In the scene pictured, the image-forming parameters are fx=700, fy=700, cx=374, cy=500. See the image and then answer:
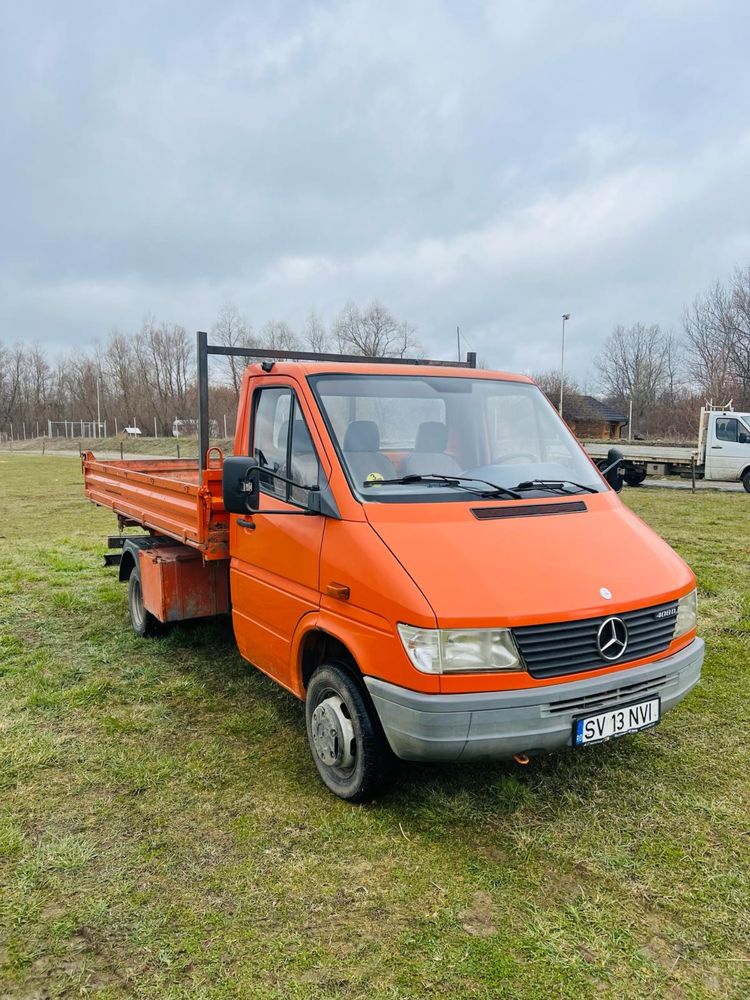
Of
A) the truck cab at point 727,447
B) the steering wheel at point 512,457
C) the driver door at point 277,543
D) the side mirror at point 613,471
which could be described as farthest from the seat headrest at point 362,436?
the truck cab at point 727,447

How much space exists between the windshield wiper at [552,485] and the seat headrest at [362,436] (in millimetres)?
820

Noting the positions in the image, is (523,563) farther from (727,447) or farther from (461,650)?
(727,447)

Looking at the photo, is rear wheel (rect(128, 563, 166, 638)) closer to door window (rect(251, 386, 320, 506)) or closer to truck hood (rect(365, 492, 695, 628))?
door window (rect(251, 386, 320, 506))

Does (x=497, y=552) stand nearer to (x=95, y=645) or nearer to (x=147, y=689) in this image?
(x=147, y=689)

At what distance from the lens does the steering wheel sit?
411cm

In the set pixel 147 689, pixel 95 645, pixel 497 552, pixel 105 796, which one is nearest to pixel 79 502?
pixel 95 645

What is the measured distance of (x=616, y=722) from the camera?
3.20m

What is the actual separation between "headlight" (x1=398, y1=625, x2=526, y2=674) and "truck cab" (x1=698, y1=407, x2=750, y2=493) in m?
19.4

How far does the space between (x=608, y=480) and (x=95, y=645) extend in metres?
4.52

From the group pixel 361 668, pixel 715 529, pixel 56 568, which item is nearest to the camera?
pixel 361 668

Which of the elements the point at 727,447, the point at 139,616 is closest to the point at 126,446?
the point at 727,447

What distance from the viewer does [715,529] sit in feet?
40.3

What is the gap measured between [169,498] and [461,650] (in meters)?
3.30

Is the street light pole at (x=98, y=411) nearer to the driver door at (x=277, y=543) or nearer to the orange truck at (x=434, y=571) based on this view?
the driver door at (x=277, y=543)
